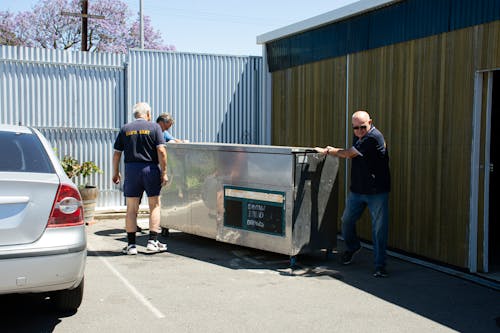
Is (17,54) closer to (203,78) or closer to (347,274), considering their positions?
(203,78)

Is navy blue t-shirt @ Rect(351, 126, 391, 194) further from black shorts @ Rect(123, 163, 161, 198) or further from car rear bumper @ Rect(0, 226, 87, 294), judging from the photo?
car rear bumper @ Rect(0, 226, 87, 294)

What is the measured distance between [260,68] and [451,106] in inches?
238

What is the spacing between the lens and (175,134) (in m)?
12.1

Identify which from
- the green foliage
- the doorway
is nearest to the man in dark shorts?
the green foliage

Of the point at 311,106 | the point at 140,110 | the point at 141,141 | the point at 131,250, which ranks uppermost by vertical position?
the point at 311,106

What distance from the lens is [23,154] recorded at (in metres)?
4.80

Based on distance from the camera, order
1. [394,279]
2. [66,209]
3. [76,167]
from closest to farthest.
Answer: [66,209] < [394,279] < [76,167]

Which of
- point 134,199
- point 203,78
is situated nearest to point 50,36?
point 203,78

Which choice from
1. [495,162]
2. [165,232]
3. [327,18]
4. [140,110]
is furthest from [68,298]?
[495,162]

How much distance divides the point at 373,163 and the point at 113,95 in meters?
6.44

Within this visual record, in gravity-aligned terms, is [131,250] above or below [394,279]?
above

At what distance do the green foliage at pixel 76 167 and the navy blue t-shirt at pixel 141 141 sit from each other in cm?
356

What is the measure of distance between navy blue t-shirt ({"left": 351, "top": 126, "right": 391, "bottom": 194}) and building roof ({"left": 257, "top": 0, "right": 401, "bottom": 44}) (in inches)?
97.1

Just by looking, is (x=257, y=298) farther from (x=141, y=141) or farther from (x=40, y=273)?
(x=141, y=141)
